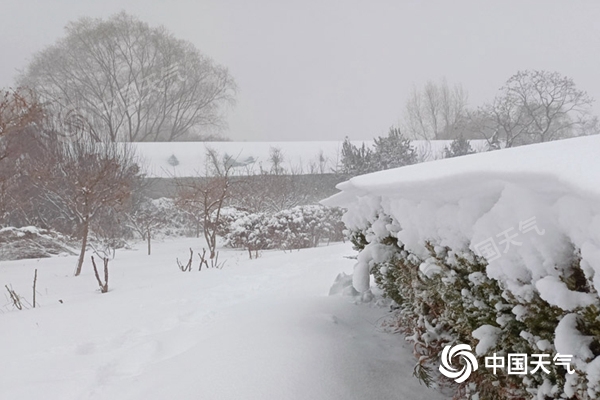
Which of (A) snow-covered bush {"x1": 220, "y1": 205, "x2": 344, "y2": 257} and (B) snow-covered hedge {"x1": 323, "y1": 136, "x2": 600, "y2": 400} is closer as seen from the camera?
(B) snow-covered hedge {"x1": 323, "y1": 136, "x2": 600, "y2": 400}

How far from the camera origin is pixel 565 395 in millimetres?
861

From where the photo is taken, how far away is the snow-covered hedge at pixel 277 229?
447 inches

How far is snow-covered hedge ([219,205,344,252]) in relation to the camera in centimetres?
1136

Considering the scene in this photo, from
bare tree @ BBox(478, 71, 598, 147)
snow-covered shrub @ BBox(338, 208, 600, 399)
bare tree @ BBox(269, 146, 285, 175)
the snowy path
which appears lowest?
the snowy path

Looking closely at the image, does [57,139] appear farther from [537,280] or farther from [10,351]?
[537,280]

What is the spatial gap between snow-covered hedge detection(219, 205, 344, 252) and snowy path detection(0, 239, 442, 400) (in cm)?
697

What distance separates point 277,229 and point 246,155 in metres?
9.80

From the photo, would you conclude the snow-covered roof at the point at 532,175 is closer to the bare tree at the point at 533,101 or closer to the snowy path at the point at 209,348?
the snowy path at the point at 209,348

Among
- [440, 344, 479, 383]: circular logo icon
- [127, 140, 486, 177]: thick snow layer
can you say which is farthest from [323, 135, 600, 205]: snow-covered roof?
[127, 140, 486, 177]: thick snow layer

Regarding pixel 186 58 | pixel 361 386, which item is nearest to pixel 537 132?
pixel 186 58

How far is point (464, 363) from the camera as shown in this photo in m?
1.33

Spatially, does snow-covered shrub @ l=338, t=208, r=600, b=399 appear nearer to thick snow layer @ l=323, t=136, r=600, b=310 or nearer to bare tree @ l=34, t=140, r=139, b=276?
thick snow layer @ l=323, t=136, r=600, b=310

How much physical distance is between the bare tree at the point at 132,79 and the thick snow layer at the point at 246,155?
464 centimetres

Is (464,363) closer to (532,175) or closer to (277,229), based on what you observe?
(532,175)
